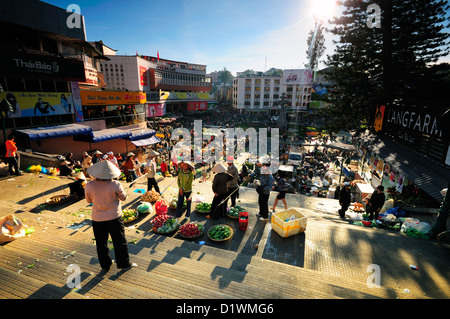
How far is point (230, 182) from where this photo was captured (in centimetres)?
735

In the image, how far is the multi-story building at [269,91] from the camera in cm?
5888

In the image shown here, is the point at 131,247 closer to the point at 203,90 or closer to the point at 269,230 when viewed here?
the point at 269,230

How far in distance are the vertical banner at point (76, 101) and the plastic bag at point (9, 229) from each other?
47.7ft

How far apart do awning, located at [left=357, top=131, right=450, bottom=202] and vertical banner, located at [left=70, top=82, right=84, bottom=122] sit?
66.2ft

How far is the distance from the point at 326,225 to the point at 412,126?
8615 mm

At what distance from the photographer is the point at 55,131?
1363 cm

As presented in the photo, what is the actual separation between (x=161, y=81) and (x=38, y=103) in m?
30.9

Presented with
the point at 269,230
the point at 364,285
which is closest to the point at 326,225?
the point at 269,230

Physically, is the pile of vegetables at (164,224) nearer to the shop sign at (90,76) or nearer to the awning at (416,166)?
the awning at (416,166)

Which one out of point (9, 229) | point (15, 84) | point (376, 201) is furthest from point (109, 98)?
point (376, 201)

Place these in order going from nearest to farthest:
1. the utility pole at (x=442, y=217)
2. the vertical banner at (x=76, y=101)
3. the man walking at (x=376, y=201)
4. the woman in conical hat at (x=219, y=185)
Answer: the utility pole at (x=442, y=217), the woman in conical hat at (x=219, y=185), the man walking at (x=376, y=201), the vertical banner at (x=76, y=101)

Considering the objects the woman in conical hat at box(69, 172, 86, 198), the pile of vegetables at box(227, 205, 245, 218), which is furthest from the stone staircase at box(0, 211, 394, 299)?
A: the woman in conical hat at box(69, 172, 86, 198)

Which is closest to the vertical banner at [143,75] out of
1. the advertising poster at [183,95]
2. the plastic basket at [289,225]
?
the advertising poster at [183,95]

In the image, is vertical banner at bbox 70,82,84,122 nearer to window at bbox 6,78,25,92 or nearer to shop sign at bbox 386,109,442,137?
window at bbox 6,78,25,92
